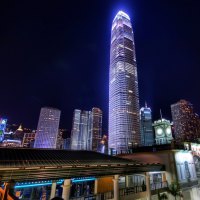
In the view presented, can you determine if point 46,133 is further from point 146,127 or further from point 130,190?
point 130,190

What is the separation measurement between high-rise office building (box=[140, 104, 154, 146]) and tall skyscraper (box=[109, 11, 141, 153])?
59.1 m

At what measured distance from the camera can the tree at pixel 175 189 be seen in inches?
785

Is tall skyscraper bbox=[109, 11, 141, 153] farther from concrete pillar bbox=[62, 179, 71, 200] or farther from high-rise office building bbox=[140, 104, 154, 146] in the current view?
concrete pillar bbox=[62, 179, 71, 200]

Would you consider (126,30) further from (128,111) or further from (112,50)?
(128,111)

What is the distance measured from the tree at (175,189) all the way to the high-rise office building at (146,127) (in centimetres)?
17186

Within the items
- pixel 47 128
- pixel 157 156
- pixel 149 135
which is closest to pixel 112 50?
pixel 149 135

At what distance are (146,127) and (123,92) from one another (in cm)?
7436

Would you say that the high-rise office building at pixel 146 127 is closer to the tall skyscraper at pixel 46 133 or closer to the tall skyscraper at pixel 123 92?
the tall skyscraper at pixel 123 92

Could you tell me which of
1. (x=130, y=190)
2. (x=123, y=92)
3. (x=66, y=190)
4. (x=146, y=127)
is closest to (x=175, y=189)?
(x=130, y=190)

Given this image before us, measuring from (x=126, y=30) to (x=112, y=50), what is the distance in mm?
24994

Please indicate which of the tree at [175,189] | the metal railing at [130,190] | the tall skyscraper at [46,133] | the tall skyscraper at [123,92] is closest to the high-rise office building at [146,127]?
the tall skyscraper at [123,92]

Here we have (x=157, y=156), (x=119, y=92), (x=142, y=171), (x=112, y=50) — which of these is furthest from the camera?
(x=112, y=50)

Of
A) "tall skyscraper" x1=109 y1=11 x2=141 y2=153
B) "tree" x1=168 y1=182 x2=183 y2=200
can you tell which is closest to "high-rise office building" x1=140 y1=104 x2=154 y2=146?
"tall skyscraper" x1=109 y1=11 x2=141 y2=153

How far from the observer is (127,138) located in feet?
412
